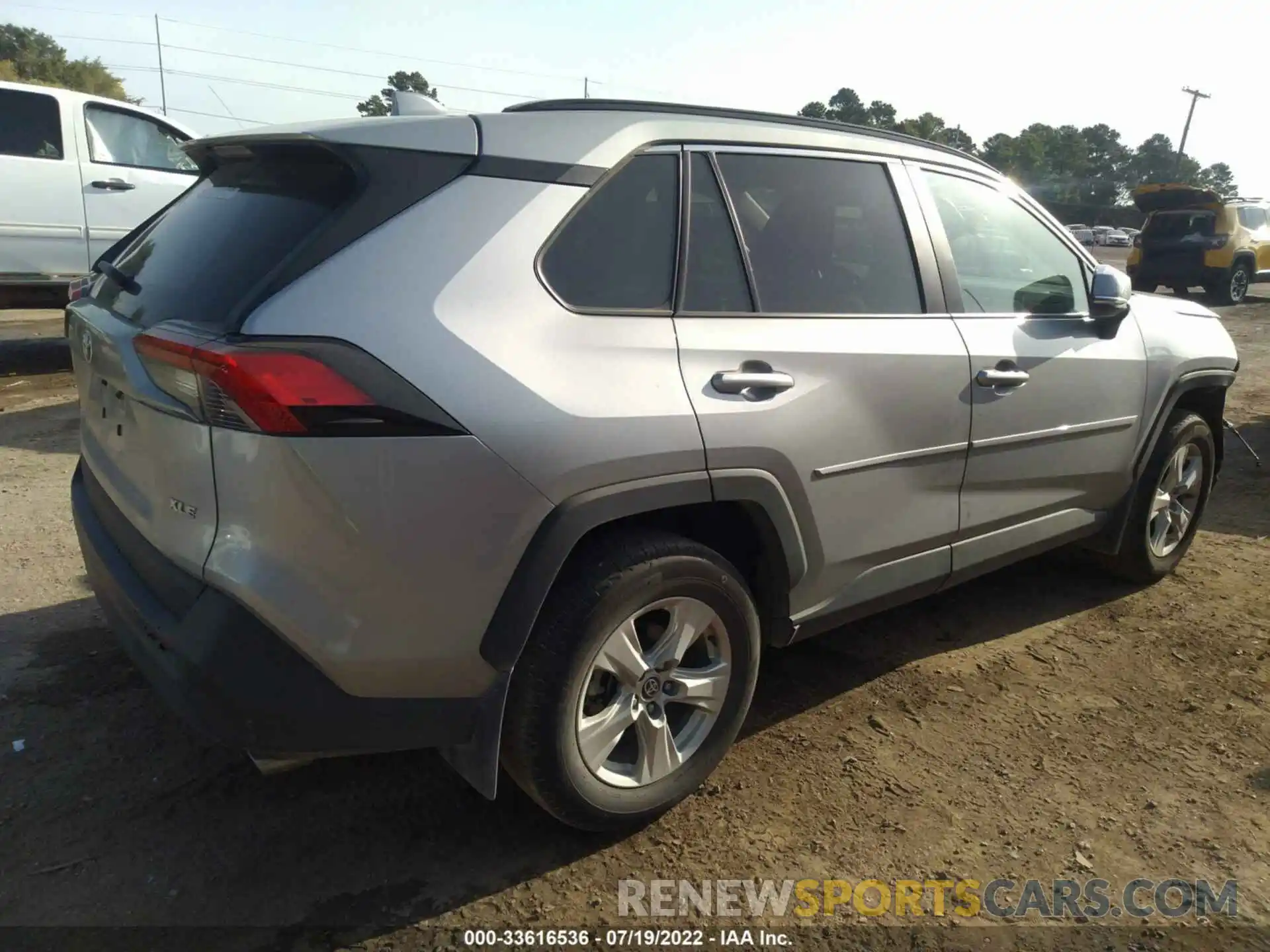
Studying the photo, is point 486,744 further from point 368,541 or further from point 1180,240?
point 1180,240

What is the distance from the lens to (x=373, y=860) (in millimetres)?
2383

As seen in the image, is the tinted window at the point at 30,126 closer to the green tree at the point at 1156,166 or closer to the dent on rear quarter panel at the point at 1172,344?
the dent on rear quarter panel at the point at 1172,344

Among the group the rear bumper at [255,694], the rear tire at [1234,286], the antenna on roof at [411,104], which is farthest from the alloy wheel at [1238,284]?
the rear bumper at [255,694]

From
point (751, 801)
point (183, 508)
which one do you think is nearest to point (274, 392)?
point (183, 508)

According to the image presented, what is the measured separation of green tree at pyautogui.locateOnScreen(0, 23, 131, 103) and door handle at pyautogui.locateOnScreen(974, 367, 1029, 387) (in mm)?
39140

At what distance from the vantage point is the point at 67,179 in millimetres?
7699

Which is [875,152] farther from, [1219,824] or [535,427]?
[1219,824]

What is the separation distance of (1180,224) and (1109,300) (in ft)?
51.7

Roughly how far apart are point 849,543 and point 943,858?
89cm

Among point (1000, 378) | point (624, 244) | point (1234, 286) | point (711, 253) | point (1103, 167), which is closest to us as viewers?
point (624, 244)

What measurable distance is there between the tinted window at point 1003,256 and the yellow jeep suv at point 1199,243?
1499cm

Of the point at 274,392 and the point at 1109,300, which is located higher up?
the point at 1109,300

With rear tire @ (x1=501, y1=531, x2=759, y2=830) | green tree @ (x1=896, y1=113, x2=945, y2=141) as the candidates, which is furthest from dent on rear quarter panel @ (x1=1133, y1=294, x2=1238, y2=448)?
green tree @ (x1=896, y1=113, x2=945, y2=141)

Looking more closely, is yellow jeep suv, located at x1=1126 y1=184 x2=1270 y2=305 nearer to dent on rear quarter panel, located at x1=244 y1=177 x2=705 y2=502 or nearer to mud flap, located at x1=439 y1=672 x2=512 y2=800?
dent on rear quarter panel, located at x1=244 y1=177 x2=705 y2=502
